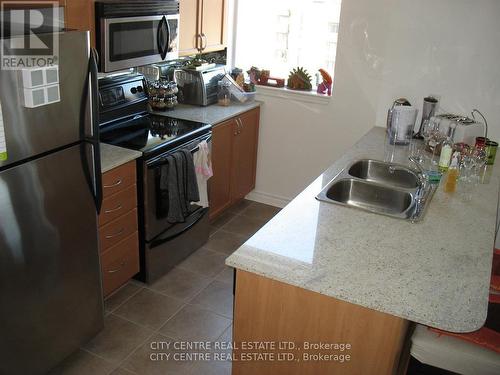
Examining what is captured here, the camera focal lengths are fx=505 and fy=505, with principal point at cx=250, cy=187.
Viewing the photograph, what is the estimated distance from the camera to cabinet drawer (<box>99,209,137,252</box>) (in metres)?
2.77

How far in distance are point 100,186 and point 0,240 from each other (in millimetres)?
527

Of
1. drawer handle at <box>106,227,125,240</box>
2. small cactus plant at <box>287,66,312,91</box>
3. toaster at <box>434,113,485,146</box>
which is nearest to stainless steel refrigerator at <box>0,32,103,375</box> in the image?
drawer handle at <box>106,227,125,240</box>

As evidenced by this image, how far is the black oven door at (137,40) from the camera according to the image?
9.39 feet

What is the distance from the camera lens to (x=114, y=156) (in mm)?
2734

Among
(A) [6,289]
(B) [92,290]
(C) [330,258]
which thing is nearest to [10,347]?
(A) [6,289]

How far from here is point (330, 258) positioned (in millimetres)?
1834

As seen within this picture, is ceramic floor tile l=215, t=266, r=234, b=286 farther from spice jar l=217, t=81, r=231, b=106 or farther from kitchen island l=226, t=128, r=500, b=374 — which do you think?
spice jar l=217, t=81, r=231, b=106

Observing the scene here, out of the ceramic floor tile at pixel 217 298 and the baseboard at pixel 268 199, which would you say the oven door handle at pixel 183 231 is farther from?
the baseboard at pixel 268 199

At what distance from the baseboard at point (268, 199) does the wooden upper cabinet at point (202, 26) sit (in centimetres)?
131

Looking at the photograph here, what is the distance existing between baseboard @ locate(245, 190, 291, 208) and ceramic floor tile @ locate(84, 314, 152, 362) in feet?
6.41

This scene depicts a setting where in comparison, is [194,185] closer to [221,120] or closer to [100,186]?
[221,120]

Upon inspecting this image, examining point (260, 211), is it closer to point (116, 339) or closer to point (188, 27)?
point (188, 27)

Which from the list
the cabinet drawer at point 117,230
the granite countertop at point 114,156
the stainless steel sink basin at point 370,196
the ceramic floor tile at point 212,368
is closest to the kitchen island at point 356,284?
the stainless steel sink basin at point 370,196

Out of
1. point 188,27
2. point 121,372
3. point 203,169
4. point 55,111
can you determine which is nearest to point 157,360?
point 121,372
